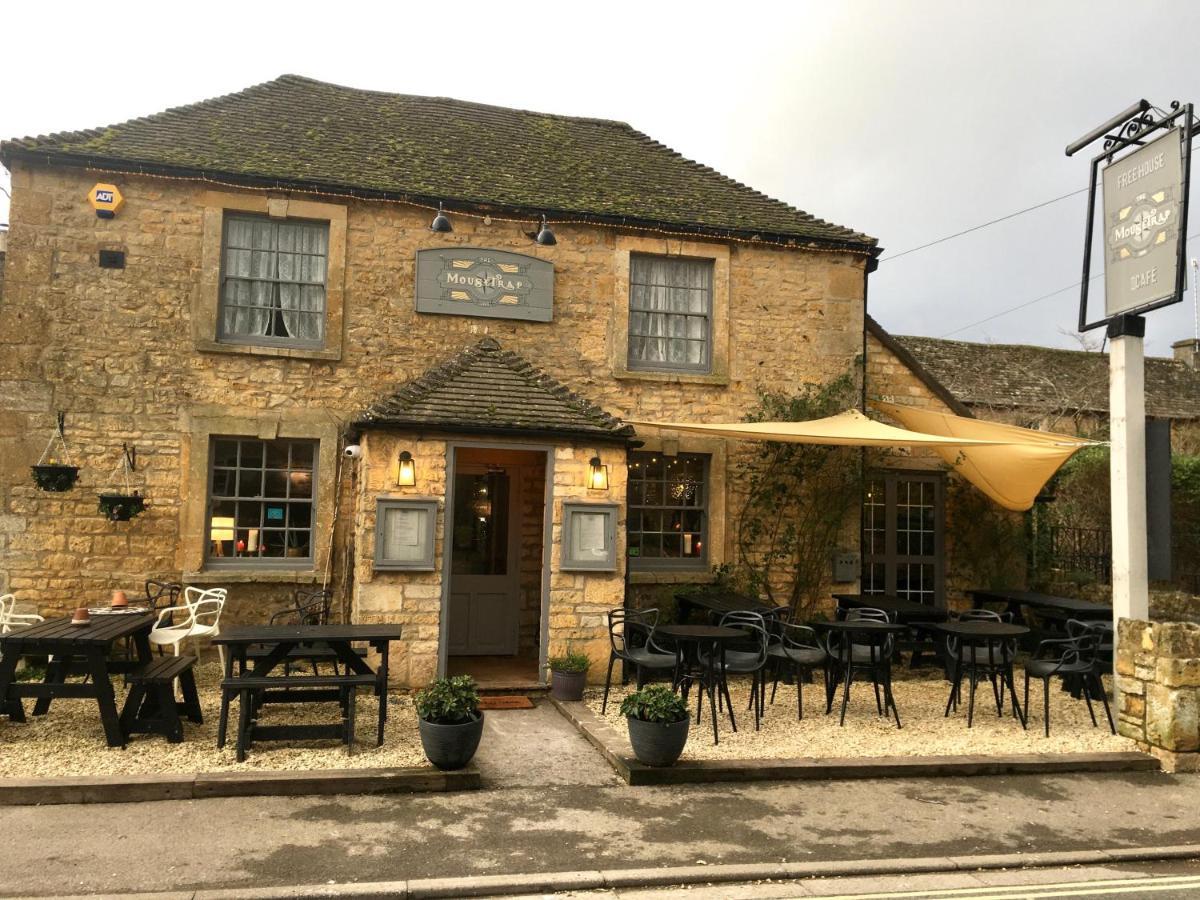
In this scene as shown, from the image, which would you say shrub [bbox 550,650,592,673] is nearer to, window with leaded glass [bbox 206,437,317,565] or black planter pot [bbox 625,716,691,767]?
black planter pot [bbox 625,716,691,767]

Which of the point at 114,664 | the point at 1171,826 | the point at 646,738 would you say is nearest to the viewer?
the point at 1171,826

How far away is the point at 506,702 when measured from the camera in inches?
314

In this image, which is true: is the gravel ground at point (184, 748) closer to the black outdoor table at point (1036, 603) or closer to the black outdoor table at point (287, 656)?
the black outdoor table at point (287, 656)

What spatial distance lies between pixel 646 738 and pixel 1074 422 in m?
17.8

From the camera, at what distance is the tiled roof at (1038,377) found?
19953 mm

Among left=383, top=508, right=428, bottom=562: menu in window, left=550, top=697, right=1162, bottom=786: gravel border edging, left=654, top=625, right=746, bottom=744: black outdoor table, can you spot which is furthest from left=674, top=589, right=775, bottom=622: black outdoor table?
left=383, top=508, right=428, bottom=562: menu in window

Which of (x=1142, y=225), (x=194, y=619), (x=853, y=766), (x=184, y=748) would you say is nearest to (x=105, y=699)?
(x=184, y=748)

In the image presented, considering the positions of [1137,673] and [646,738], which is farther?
[1137,673]

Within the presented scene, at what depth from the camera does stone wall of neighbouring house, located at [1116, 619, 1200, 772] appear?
6.47 meters

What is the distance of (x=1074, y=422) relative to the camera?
65.2ft

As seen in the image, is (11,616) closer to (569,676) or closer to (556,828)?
(569,676)

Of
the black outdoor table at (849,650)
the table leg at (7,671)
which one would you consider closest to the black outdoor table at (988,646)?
the black outdoor table at (849,650)

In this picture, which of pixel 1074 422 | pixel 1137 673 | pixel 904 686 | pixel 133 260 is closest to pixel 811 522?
pixel 904 686

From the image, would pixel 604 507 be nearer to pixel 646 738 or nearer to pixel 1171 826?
pixel 646 738
